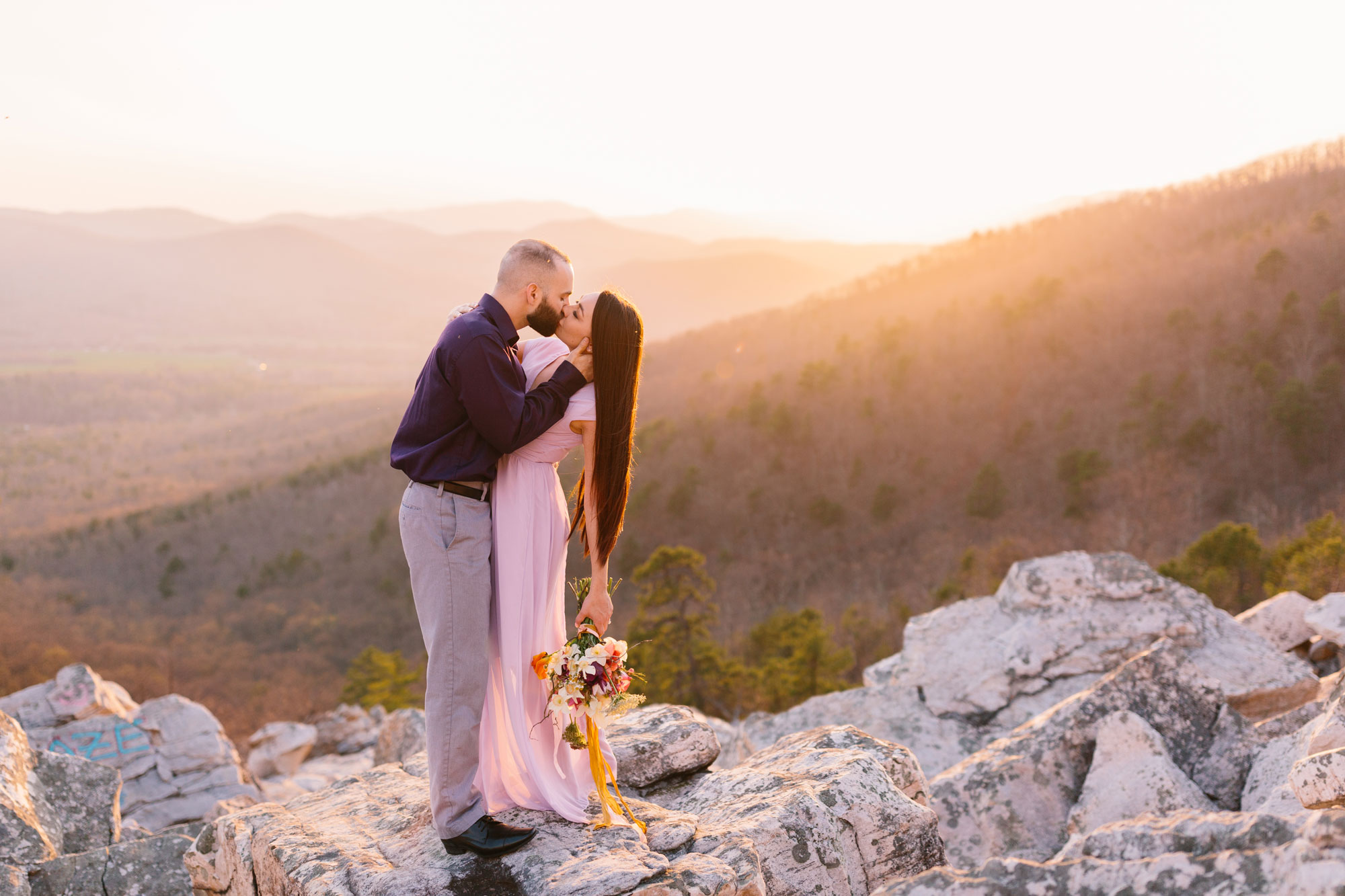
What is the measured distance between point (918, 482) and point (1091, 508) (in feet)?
21.6

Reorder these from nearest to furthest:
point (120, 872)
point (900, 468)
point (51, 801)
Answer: point (120, 872)
point (51, 801)
point (900, 468)

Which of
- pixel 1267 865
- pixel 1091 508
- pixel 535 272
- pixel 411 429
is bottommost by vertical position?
pixel 1091 508

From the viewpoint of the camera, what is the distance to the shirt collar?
3.65 metres

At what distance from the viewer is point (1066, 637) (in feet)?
26.2

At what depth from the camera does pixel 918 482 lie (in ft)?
96.7

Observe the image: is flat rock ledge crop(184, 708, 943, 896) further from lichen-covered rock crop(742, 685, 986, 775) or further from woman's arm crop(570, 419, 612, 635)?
lichen-covered rock crop(742, 685, 986, 775)

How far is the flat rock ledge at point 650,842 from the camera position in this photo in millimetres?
3434

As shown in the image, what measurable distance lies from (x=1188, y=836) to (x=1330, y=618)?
6.72 meters

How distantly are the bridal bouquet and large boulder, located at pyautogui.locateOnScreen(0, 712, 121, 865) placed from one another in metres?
3.91

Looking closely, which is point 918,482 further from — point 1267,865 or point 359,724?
point 1267,865

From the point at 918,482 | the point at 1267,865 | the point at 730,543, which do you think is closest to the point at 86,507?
the point at 730,543

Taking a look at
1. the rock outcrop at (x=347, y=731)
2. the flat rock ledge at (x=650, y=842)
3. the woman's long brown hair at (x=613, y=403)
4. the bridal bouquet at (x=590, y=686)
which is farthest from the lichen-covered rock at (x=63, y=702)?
the woman's long brown hair at (x=613, y=403)

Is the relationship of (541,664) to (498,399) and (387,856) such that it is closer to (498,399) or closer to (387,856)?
(387,856)

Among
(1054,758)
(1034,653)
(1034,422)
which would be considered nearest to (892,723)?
(1034,653)
